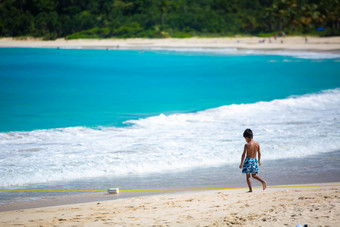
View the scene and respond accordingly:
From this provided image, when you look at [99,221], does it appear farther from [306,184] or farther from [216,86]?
[216,86]

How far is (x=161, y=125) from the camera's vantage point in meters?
14.8

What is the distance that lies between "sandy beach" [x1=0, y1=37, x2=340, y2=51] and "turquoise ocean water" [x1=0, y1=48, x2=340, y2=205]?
65.4 feet

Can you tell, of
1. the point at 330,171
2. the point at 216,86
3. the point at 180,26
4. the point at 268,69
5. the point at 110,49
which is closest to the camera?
the point at 330,171

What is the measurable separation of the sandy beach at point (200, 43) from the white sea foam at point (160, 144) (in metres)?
40.9

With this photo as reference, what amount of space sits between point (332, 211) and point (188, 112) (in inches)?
513

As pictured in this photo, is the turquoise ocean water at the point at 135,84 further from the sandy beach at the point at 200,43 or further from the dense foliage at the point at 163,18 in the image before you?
the dense foliage at the point at 163,18

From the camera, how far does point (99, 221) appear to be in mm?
5328

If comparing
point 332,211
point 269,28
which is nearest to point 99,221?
point 332,211

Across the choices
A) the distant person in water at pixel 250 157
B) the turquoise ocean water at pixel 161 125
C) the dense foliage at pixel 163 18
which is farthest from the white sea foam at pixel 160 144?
the dense foliage at pixel 163 18

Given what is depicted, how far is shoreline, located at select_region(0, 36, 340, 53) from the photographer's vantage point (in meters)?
Answer: 55.8

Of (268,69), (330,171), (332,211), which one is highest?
(268,69)

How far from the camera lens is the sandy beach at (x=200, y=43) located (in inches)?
2219

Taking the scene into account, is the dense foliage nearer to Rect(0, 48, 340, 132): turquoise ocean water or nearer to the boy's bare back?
Rect(0, 48, 340, 132): turquoise ocean water

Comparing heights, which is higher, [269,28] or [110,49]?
[269,28]
